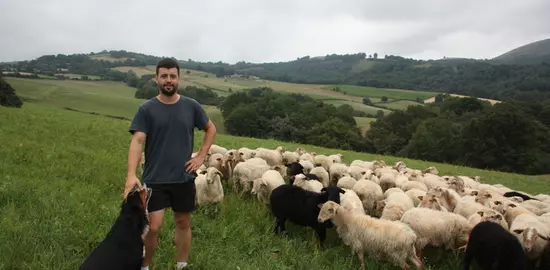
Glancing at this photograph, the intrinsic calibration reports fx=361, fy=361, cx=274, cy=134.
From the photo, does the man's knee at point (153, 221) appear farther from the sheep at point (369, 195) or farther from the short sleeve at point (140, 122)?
the sheep at point (369, 195)

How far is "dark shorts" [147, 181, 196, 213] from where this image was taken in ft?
14.8

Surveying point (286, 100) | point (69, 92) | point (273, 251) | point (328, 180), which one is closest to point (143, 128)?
point (273, 251)

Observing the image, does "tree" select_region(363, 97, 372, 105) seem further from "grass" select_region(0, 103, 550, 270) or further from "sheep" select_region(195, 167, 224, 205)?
"sheep" select_region(195, 167, 224, 205)

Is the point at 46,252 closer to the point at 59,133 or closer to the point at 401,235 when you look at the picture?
the point at 401,235

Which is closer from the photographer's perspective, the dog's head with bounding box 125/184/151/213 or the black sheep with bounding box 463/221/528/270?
the dog's head with bounding box 125/184/151/213

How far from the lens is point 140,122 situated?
436 cm

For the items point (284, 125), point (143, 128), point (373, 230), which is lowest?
point (284, 125)

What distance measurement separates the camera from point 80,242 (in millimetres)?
5477

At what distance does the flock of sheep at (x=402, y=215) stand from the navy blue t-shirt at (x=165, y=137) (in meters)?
3.25

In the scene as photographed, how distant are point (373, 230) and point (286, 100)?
70.5 metres

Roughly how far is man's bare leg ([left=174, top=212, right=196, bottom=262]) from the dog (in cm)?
61

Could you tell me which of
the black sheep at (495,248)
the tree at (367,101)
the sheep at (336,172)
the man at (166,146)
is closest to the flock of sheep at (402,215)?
the black sheep at (495,248)

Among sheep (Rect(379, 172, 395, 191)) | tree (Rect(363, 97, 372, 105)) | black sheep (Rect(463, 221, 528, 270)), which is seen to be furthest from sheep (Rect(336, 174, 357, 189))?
tree (Rect(363, 97, 372, 105))

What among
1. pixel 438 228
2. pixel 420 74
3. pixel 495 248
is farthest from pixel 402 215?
pixel 420 74
